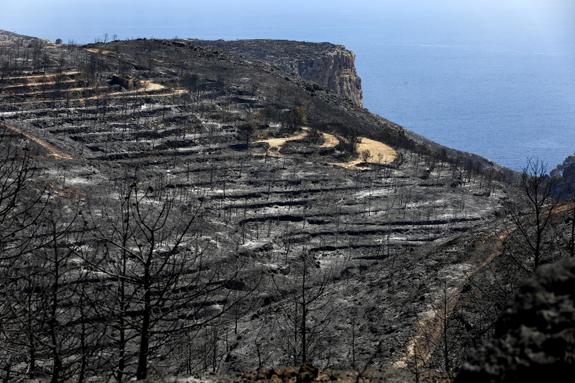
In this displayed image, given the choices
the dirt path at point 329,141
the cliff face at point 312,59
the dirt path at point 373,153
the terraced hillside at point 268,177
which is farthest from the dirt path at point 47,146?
the cliff face at point 312,59

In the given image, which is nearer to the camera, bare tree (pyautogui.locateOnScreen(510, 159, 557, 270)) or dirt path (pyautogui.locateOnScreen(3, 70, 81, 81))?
bare tree (pyautogui.locateOnScreen(510, 159, 557, 270))

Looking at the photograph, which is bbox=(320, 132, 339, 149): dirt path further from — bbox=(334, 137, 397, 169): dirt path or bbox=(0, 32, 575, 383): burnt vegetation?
bbox=(334, 137, 397, 169): dirt path

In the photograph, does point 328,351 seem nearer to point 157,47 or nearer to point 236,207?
point 236,207

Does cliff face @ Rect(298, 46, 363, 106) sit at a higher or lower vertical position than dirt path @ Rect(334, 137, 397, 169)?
higher

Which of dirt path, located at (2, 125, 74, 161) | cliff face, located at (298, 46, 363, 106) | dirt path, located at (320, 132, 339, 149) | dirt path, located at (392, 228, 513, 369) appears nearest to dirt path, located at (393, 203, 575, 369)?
dirt path, located at (392, 228, 513, 369)

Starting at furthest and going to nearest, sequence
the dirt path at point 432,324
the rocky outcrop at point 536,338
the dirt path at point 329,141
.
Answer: the dirt path at point 329,141, the dirt path at point 432,324, the rocky outcrop at point 536,338

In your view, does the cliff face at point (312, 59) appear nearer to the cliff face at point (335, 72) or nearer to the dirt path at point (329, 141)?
the cliff face at point (335, 72)

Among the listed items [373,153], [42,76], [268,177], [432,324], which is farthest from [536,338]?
[42,76]
